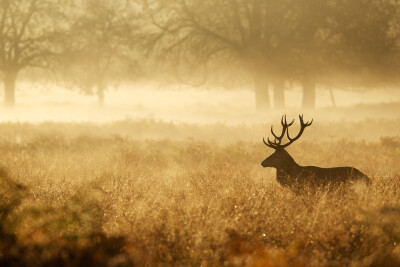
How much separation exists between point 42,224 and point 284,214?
292 cm

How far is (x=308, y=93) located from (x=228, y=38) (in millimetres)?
6578

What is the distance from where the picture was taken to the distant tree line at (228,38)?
747 inches

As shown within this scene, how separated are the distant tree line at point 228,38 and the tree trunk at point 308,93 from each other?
7 centimetres

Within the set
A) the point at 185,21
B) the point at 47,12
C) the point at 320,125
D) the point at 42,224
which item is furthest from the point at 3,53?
the point at 42,224

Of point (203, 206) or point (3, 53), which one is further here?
point (3, 53)

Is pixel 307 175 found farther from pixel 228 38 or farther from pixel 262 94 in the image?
pixel 262 94

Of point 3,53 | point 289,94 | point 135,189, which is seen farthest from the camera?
point 289,94

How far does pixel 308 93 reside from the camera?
24.2 metres

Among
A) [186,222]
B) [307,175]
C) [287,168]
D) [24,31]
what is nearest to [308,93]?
[24,31]

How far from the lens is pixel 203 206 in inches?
205

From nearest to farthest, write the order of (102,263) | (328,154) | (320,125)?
(102,263) → (328,154) → (320,125)

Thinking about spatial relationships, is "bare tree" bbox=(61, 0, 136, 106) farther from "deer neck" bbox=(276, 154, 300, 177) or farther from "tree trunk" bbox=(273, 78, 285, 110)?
"deer neck" bbox=(276, 154, 300, 177)

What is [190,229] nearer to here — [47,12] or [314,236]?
[314,236]

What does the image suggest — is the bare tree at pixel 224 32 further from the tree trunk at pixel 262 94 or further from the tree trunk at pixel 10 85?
the tree trunk at pixel 10 85
